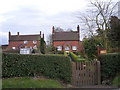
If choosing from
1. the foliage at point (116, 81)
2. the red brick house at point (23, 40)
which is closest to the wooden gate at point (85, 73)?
the foliage at point (116, 81)

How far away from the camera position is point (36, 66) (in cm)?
1214

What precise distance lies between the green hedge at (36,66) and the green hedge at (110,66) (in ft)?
9.04

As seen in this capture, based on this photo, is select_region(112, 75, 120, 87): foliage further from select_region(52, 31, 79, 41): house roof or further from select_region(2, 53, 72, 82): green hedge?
select_region(52, 31, 79, 41): house roof

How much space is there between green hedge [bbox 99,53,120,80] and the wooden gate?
0.46m

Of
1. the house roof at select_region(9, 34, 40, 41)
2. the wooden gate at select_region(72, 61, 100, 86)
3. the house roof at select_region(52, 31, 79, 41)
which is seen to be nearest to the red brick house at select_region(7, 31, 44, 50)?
the house roof at select_region(9, 34, 40, 41)

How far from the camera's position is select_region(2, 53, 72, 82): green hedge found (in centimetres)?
1123

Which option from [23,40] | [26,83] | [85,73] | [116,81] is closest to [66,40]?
[23,40]

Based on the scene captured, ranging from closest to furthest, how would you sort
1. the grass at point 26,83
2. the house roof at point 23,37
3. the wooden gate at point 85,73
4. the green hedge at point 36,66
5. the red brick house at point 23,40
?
the grass at point 26,83 < the green hedge at point 36,66 < the wooden gate at point 85,73 < the red brick house at point 23,40 < the house roof at point 23,37

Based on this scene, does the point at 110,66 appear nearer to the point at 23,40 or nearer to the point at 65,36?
the point at 65,36

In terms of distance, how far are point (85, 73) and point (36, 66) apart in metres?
3.76

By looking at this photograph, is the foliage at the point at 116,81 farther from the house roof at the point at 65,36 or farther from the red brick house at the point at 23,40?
the red brick house at the point at 23,40

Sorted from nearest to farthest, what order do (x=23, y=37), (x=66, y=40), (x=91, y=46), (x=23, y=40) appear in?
(x=91, y=46) → (x=66, y=40) → (x=23, y=40) → (x=23, y=37)

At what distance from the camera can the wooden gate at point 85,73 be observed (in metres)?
13.5

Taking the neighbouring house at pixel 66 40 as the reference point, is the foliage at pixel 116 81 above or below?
below
